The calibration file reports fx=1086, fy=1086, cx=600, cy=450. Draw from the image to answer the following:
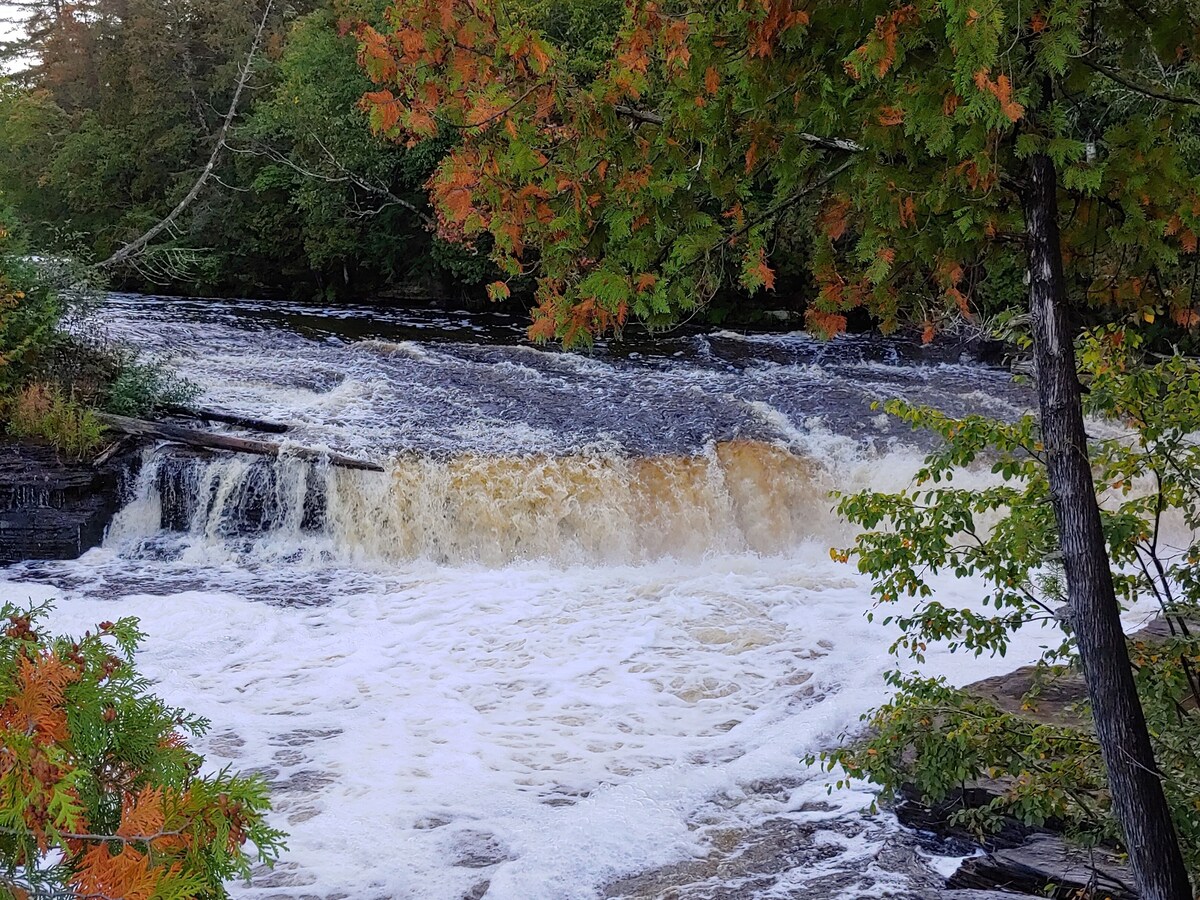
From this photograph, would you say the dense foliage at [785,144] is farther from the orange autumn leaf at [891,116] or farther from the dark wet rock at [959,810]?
the dark wet rock at [959,810]

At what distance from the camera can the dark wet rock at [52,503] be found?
1022cm

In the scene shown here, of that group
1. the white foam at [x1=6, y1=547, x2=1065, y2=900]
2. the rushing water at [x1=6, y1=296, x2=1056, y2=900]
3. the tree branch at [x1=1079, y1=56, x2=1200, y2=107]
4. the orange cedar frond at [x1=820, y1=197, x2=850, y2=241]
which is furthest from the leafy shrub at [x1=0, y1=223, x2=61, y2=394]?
the tree branch at [x1=1079, y1=56, x2=1200, y2=107]

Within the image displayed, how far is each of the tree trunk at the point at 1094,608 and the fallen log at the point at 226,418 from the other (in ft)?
32.3

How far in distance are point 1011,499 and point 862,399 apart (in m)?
10.4

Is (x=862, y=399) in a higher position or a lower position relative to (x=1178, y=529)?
higher

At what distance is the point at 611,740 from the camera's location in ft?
22.5

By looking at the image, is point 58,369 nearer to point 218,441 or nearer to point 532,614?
point 218,441

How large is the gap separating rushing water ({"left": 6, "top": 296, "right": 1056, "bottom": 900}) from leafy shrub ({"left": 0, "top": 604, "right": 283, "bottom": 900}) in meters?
3.14

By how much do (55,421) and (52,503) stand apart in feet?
3.42

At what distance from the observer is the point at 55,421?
36.1 ft

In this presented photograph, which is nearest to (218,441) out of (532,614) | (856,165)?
Result: (532,614)

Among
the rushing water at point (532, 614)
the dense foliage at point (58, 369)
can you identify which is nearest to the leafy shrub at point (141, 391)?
the dense foliage at point (58, 369)

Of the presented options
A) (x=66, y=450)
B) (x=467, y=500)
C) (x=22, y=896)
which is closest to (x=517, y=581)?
(x=467, y=500)

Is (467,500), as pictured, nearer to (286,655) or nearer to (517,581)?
(517,581)
